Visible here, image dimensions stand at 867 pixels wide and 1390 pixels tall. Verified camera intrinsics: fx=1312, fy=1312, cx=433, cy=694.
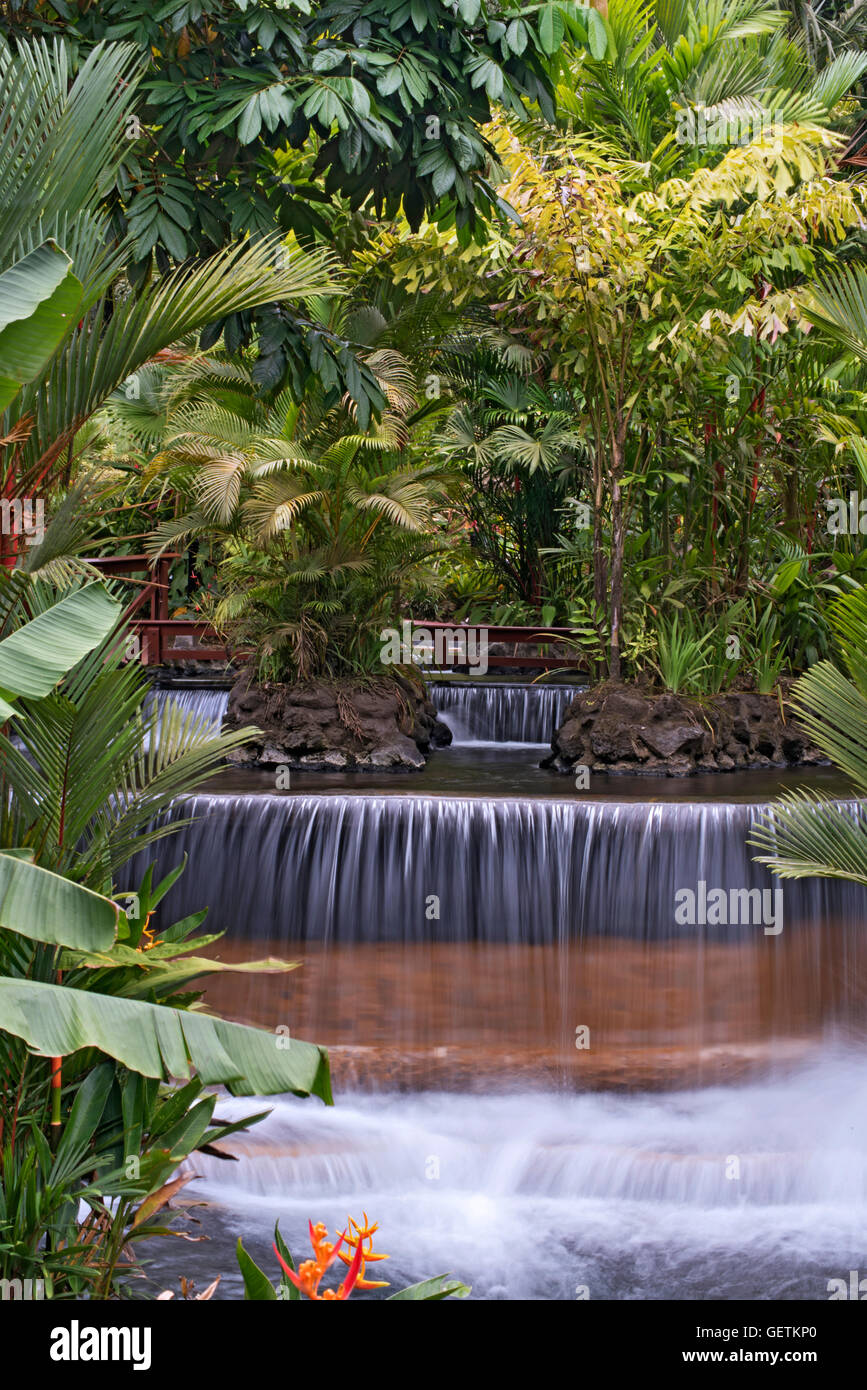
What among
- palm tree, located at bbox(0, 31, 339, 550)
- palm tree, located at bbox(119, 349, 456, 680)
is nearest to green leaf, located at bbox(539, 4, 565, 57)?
palm tree, located at bbox(0, 31, 339, 550)

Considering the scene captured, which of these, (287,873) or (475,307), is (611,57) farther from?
(287,873)

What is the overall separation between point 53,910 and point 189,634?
9016 mm

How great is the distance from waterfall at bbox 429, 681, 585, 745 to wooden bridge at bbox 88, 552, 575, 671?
0.25 meters

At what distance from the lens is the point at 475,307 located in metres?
13.0

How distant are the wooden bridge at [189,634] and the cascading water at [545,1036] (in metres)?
3.03

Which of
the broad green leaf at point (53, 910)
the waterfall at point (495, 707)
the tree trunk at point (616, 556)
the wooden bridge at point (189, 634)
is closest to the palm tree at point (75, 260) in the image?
the broad green leaf at point (53, 910)

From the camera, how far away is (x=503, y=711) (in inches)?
441

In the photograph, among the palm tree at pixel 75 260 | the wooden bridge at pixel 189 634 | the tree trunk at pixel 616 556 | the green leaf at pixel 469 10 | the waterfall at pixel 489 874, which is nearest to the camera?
the palm tree at pixel 75 260

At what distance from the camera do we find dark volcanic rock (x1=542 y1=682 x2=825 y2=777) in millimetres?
9234

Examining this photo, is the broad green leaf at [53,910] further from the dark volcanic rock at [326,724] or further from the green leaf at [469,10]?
the dark volcanic rock at [326,724]

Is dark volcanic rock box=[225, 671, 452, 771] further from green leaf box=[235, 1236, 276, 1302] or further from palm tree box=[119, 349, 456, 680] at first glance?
green leaf box=[235, 1236, 276, 1302]

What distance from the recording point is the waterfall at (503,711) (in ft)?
36.4

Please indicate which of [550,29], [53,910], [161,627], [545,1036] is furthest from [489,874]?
[161,627]

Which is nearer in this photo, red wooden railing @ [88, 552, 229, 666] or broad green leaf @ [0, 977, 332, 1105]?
broad green leaf @ [0, 977, 332, 1105]
